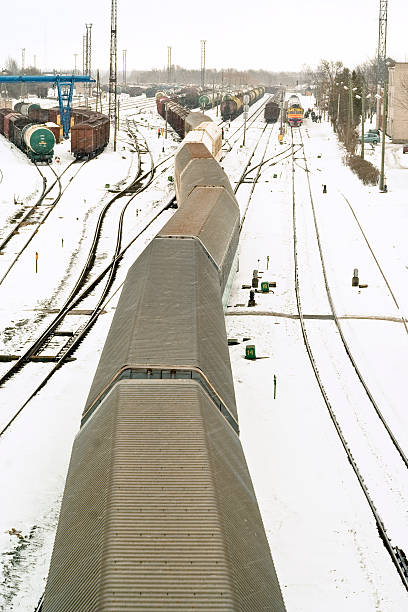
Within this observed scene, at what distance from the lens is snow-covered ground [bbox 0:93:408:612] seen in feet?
37.8

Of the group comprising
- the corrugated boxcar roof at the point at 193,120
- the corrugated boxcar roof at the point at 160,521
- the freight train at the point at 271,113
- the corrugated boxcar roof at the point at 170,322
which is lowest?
the corrugated boxcar roof at the point at 160,521

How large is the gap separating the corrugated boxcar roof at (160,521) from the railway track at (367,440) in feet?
13.7

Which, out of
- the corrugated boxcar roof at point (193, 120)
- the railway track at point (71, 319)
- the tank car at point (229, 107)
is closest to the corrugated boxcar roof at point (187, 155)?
the railway track at point (71, 319)

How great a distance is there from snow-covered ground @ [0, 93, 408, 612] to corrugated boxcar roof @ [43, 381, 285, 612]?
9.52 feet

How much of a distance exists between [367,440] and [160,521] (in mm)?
9031

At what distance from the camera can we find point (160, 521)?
749 centimetres

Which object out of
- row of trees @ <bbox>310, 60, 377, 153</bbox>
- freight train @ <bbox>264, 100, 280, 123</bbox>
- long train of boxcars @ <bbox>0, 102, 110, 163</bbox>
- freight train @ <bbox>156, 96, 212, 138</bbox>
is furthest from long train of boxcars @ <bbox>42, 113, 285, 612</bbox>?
freight train @ <bbox>264, 100, 280, 123</bbox>

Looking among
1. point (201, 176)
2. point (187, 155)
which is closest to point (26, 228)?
point (187, 155)

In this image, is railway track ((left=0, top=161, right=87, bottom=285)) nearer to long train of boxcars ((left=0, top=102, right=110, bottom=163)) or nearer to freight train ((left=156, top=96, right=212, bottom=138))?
long train of boxcars ((left=0, top=102, right=110, bottom=163))

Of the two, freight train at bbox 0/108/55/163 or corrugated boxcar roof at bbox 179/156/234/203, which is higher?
freight train at bbox 0/108/55/163

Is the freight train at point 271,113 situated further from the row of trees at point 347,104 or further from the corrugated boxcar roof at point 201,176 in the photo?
the corrugated boxcar roof at point 201,176

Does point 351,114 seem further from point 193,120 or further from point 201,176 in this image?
point 201,176

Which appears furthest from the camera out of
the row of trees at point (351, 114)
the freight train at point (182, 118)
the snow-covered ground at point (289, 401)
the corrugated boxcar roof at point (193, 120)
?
the freight train at point (182, 118)

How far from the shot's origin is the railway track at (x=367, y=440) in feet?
42.2
